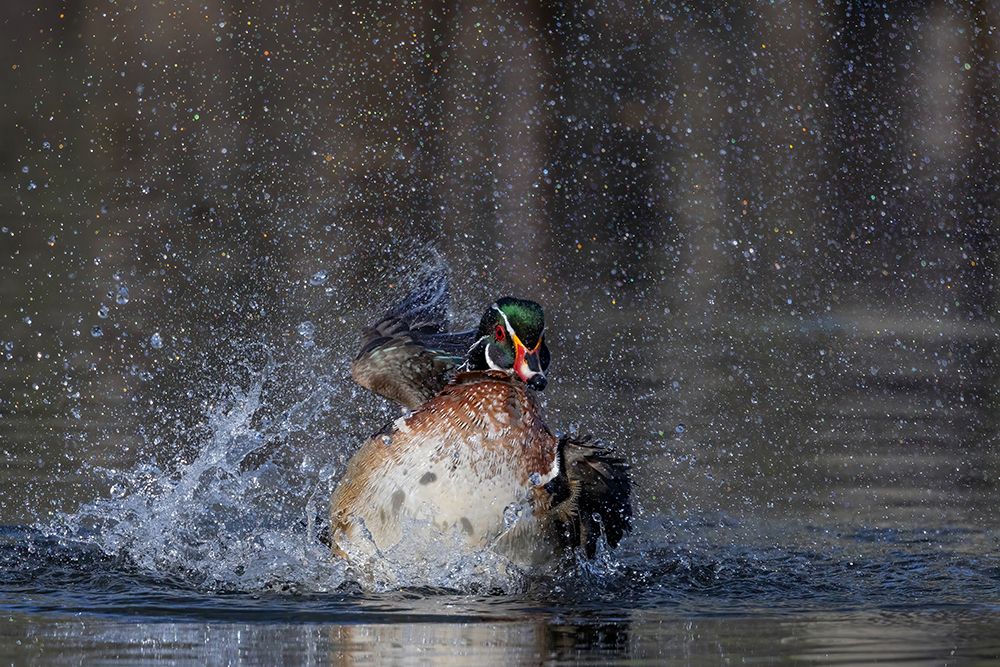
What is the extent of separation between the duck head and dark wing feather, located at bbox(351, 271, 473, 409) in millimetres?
698

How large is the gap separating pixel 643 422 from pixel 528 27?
12.9 m

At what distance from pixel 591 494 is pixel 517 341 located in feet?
A: 2.03

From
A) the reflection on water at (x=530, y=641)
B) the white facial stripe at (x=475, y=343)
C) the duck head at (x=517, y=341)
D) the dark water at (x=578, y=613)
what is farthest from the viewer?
the white facial stripe at (x=475, y=343)

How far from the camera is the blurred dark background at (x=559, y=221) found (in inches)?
366

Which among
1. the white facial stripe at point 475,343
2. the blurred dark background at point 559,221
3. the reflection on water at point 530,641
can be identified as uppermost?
the blurred dark background at point 559,221

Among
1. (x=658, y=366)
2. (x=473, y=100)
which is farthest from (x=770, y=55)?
(x=658, y=366)

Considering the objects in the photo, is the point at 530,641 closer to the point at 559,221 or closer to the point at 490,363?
the point at 490,363

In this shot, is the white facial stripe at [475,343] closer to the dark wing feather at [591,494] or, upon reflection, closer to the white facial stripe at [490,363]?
the white facial stripe at [490,363]

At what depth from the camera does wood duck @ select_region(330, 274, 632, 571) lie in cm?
652

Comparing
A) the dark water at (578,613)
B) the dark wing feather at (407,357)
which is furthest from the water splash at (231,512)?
the dark wing feather at (407,357)

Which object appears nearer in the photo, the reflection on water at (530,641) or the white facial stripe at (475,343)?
the reflection on water at (530,641)

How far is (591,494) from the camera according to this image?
692cm

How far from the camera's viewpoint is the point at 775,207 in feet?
51.3

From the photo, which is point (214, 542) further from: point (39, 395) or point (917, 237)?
point (917, 237)
